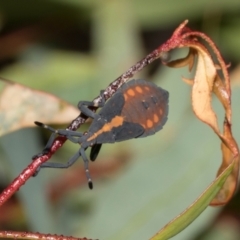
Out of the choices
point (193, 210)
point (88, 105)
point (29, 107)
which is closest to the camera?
point (193, 210)

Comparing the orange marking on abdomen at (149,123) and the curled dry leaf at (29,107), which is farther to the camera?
the curled dry leaf at (29,107)

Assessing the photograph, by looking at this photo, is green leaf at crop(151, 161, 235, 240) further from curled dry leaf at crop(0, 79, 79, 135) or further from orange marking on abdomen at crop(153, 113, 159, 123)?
curled dry leaf at crop(0, 79, 79, 135)

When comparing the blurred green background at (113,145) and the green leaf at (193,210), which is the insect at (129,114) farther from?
the blurred green background at (113,145)

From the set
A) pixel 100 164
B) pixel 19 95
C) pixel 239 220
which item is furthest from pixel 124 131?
pixel 239 220

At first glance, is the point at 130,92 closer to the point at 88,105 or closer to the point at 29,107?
the point at 88,105

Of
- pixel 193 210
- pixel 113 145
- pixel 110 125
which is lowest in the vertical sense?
pixel 113 145

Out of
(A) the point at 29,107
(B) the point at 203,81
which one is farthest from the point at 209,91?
(A) the point at 29,107

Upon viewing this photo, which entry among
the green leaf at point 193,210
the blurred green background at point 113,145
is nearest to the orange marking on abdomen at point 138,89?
the green leaf at point 193,210
